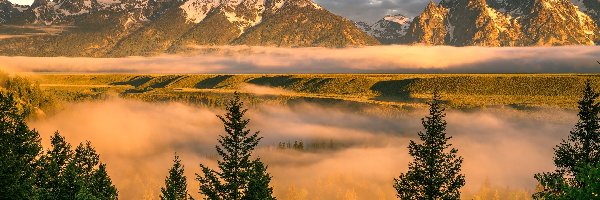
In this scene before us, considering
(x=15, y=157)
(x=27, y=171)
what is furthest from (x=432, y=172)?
(x=27, y=171)

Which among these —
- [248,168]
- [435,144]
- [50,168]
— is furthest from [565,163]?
[50,168]

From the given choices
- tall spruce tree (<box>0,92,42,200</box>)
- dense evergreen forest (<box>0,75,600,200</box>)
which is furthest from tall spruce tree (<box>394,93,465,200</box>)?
tall spruce tree (<box>0,92,42,200</box>)

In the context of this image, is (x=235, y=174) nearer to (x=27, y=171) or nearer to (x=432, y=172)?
(x=432, y=172)

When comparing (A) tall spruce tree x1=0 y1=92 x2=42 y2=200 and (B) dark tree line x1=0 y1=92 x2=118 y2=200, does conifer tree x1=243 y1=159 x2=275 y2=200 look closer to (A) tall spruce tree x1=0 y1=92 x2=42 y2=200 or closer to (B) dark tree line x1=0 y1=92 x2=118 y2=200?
(B) dark tree line x1=0 y1=92 x2=118 y2=200

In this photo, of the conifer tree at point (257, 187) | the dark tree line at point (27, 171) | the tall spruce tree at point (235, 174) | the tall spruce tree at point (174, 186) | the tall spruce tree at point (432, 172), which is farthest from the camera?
the tall spruce tree at point (174, 186)

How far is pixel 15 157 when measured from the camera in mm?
41406

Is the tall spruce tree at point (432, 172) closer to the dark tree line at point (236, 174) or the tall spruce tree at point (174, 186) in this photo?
the dark tree line at point (236, 174)

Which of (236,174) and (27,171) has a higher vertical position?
(236,174)

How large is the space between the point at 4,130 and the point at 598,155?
4749 centimetres

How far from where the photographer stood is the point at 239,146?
38531 mm

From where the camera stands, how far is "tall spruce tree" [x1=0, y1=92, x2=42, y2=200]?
39.5 metres

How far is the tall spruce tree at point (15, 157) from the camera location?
130ft

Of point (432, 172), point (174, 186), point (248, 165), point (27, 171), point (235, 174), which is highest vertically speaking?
A: point (248, 165)

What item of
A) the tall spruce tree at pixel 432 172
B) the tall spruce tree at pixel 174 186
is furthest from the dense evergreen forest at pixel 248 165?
the tall spruce tree at pixel 174 186
